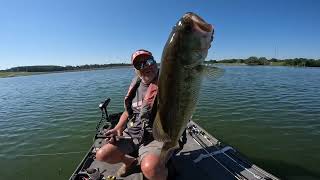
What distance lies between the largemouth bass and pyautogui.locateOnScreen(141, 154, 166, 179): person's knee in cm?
177

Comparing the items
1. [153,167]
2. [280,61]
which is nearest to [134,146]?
[153,167]

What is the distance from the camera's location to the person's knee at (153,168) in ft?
16.6

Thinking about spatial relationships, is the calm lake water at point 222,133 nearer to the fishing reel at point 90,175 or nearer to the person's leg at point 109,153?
the person's leg at point 109,153

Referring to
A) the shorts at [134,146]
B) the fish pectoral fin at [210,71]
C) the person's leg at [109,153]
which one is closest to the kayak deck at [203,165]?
the person's leg at [109,153]

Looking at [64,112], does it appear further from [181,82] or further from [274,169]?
[181,82]

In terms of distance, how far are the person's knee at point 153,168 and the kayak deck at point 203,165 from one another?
102cm

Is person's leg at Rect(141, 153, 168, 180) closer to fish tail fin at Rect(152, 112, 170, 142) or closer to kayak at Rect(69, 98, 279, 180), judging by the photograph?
kayak at Rect(69, 98, 279, 180)

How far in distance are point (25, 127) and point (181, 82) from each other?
16315 mm

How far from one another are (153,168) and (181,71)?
103 inches

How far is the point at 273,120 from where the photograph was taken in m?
15.5

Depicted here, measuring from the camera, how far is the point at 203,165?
717 cm

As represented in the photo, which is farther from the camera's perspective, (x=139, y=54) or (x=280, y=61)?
(x=280, y=61)

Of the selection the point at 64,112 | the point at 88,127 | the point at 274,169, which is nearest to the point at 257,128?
the point at 274,169

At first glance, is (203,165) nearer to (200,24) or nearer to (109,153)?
(109,153)
